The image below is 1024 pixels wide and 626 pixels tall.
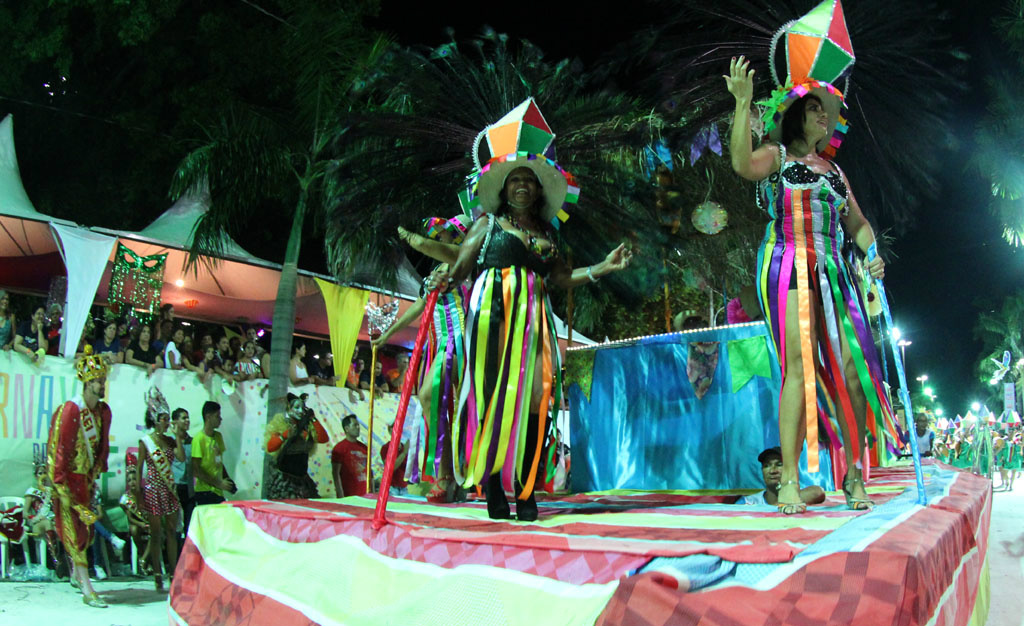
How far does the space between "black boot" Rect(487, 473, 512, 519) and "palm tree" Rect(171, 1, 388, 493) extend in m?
7.72

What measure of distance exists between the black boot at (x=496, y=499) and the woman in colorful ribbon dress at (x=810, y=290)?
42.0 inches

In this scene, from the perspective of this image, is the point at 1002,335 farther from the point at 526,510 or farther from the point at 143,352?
the point at 526,510

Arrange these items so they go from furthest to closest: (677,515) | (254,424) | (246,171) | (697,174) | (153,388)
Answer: (246,171), (254,424), (153,388), (697,174), (677,515)

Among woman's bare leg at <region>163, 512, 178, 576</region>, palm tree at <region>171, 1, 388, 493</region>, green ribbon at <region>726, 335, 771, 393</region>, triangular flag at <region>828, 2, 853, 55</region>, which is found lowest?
woman's bare leg at <region>163, 512, 178, 576</region>

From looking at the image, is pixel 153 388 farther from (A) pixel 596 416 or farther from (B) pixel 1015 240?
(B) pixel 1015 240

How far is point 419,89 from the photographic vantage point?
220 inches

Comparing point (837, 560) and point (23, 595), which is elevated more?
point (837, 560)

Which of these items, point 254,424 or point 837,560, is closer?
point 837,560

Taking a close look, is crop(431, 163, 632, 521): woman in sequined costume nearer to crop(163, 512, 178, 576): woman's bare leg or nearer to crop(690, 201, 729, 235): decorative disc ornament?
crop(690, 201, 729, 235): decorative disc ornament

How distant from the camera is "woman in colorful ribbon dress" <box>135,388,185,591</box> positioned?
7.40 m

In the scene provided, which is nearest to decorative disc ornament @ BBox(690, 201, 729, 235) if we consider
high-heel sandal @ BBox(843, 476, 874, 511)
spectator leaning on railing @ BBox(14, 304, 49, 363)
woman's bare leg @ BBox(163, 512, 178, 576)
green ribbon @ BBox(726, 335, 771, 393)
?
green ribbon @ BBox(726, 335, 771, 393)

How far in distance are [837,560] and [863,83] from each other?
3.18 m

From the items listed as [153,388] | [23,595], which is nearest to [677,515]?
[23,595]

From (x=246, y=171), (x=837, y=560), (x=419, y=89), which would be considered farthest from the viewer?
(x=246, y=171)
